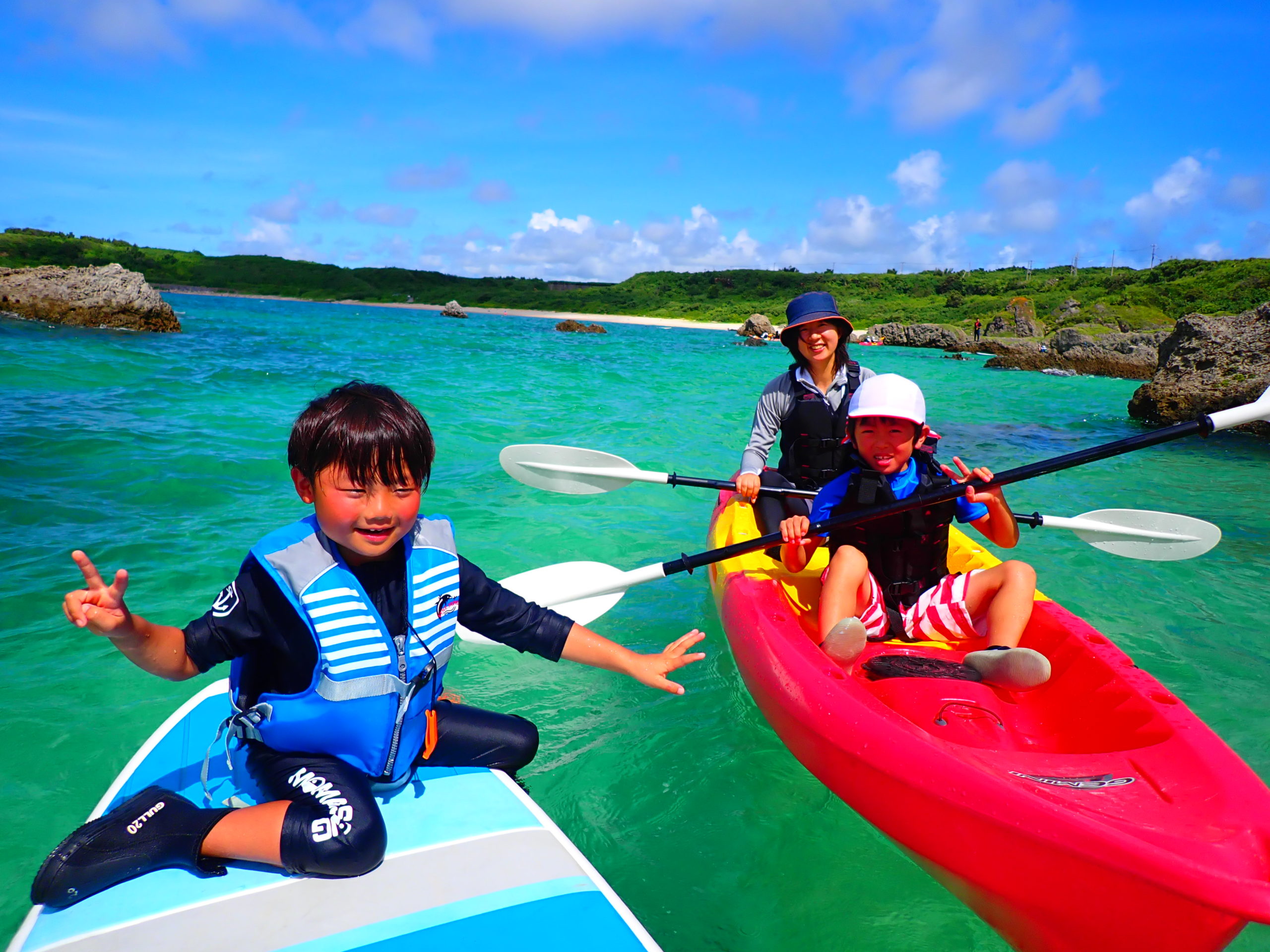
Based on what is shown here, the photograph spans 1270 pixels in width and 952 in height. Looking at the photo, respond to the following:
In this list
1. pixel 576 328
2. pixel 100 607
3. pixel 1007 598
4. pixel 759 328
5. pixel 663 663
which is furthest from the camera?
pixel 759 328

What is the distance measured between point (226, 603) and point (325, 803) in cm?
46

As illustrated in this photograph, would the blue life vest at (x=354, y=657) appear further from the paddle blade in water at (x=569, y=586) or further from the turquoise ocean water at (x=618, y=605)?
the paddle blade in water at (x=569, y=586)

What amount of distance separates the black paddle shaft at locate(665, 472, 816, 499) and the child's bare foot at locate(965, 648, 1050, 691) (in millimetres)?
1325

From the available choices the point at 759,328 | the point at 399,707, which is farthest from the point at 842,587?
the point at 759,328

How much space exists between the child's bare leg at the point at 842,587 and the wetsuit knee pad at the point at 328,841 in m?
1.66

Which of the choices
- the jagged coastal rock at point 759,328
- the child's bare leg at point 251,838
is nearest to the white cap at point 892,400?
the child's bare leg at point 251,838

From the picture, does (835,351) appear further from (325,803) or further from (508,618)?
(325,803)

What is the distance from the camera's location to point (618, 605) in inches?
165

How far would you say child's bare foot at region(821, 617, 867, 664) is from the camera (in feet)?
7.99

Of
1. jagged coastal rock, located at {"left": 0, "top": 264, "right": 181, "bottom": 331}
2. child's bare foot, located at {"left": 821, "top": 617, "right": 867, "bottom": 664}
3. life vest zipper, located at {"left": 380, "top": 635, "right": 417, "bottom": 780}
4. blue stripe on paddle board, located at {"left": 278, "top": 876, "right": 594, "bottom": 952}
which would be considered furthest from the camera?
jagged coastal rock, located at {"left": 0, "top": 264, "right": 181, "bottom": 331}

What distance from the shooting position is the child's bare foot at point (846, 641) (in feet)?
7.99

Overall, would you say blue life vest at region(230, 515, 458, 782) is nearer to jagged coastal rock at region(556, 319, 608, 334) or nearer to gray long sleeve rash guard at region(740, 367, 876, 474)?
gray long sleeve rash guard at region(740, 367, 876, 474)

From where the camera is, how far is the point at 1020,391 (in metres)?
16.8

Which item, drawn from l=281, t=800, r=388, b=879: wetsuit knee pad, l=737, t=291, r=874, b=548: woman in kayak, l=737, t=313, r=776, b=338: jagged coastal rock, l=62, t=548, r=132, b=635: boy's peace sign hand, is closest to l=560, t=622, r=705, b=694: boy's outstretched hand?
l=281, t=800, r=388, b=879: wetsuit knee pad
